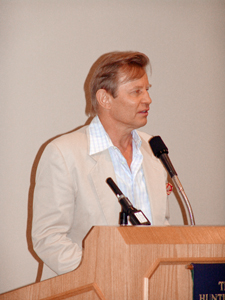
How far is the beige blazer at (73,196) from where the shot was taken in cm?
162

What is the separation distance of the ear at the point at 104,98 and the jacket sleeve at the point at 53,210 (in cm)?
39

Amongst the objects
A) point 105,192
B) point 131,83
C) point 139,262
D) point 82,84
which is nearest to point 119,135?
point 131,83

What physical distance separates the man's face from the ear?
6cm

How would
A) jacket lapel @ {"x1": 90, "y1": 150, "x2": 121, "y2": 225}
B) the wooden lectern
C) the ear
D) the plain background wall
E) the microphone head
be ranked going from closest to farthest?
1. the wooden lectern
2. the microphone head
3. jacket lapel @ {"x1": 90, "y1": 150, "x2": 121, "y2": 225}
4. the ear
5. the plain background wall

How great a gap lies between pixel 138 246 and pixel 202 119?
7.40ft

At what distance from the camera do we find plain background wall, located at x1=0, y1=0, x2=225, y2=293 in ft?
8.57

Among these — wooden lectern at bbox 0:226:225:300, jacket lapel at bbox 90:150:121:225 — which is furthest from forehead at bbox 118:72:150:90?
wooden lectern at bbox 0:226:225:300

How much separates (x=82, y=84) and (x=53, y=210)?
1.39 meters

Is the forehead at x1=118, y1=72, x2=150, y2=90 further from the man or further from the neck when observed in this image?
the neck

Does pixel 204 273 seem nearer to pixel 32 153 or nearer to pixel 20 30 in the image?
→ pixel 32 153

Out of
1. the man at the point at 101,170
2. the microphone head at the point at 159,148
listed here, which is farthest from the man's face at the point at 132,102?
the microphone head at the point at 159,148

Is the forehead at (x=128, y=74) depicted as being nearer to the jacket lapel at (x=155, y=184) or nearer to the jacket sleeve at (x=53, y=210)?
the jacket lapel at (x=155, y=184)

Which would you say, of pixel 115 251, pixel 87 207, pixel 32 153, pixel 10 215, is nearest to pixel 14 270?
pixel 10 215

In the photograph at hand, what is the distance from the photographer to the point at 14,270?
256 centimetres
